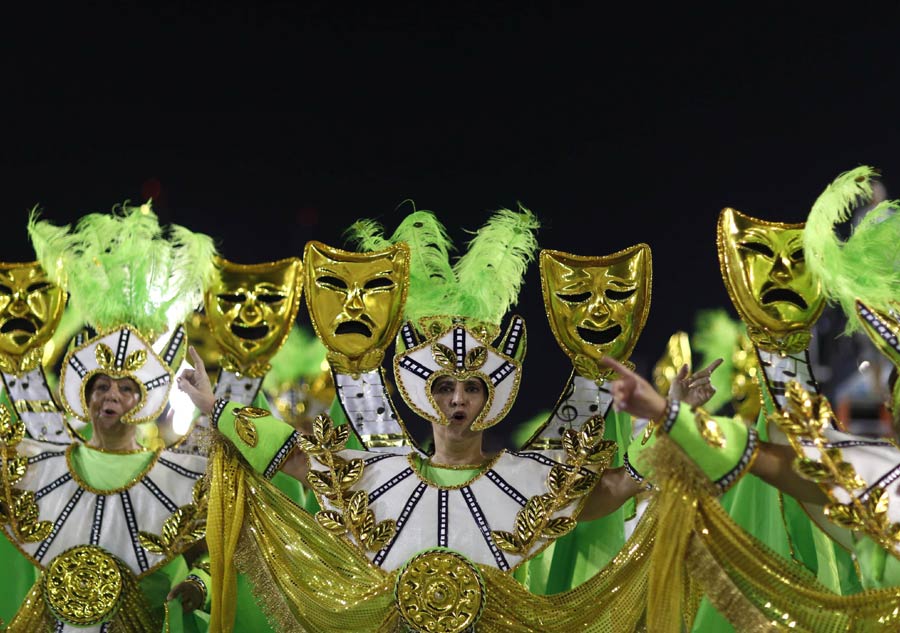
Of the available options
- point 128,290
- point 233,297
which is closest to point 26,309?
point 128,290

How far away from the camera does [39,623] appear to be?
14.6ft

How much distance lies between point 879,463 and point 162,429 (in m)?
4.11

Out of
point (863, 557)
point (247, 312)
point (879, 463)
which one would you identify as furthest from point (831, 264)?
point (247, 312)

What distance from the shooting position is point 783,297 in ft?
13.3

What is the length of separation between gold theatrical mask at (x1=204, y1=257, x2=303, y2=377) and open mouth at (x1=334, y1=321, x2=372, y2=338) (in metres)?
0.31

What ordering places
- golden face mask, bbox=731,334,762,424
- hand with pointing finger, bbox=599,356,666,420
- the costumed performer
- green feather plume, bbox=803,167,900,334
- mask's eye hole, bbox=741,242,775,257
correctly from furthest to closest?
golden face mask, bbox=731,334,762,424 → the costumed performer → mask's eye hole, bbox=741,242,775,257 → green feather plume, bbox=803,167,900,334 → hand with pointing finger, bbox=599,356,666,420

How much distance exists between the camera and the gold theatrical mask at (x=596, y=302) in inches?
169

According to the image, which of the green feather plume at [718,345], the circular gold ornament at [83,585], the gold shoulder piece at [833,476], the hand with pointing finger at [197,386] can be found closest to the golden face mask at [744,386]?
the green feather plume at [718,345]

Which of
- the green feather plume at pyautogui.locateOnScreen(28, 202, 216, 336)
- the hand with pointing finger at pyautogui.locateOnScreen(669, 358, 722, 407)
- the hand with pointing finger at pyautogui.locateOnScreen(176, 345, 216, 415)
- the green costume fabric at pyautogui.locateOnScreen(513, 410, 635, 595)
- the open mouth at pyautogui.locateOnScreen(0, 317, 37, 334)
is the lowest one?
the green costume fabric at pyautogui.locateOnScreen(513, 410, 635, 595)

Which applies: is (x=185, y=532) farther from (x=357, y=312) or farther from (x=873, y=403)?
(x=873, y=403)

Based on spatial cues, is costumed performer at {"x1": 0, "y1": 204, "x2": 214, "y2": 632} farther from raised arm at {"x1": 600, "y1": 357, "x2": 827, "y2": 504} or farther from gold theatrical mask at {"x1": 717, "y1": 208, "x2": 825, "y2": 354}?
gold theatrical mask at {"x1": 717, "y1": 208, "x2": 825, "y2": 354}

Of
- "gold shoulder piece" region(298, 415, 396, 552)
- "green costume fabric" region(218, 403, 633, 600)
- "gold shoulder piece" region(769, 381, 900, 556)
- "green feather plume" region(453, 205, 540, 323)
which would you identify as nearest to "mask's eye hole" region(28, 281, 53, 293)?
"green costume fabric" region(218, 403, 633, 600)

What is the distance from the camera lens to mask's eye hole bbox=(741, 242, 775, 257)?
4105 mm

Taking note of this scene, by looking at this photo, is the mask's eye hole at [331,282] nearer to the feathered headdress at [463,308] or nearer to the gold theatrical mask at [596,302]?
the feathered headdress at [463,308]
